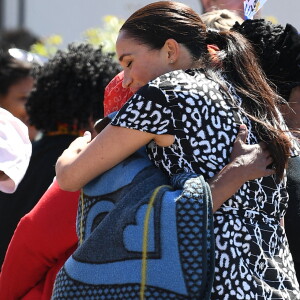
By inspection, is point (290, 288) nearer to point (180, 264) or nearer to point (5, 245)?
point (180, 264)

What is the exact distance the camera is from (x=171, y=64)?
2.54m

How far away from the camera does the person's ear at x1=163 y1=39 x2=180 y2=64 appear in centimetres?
252

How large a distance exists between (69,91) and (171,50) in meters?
1.60

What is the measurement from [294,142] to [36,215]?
0.98 meters

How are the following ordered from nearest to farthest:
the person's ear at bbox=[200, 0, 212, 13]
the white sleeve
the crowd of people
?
the crowd of people
the white sleeve
the person's ear at bbox=[200, 0, 212, 13]

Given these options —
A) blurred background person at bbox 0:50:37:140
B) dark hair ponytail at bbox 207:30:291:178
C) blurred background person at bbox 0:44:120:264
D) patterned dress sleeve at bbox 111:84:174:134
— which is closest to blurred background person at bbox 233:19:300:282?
dark hair ponytail at bbox 207:30:291:178

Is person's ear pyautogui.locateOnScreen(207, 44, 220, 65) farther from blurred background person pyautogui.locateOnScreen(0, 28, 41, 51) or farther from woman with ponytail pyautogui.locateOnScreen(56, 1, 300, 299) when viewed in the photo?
blurred background person pyautogui.locateOnScreen(0, 28, 41, 51)

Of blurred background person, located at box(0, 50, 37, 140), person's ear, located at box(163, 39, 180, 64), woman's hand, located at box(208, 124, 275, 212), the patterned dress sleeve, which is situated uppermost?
person's ear, located at box(163, 39, 180, 64)

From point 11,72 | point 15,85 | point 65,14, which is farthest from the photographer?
point 65,14

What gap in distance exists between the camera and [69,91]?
4.05m

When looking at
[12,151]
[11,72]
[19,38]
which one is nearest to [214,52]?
[12,151]

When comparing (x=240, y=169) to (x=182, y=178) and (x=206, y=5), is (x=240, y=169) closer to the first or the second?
(x=182, y=178)

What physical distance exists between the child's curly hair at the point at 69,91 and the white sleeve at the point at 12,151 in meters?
0.93

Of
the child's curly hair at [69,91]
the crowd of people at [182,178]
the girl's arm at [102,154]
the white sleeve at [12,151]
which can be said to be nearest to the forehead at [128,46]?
the crowd of people at [182,178]
